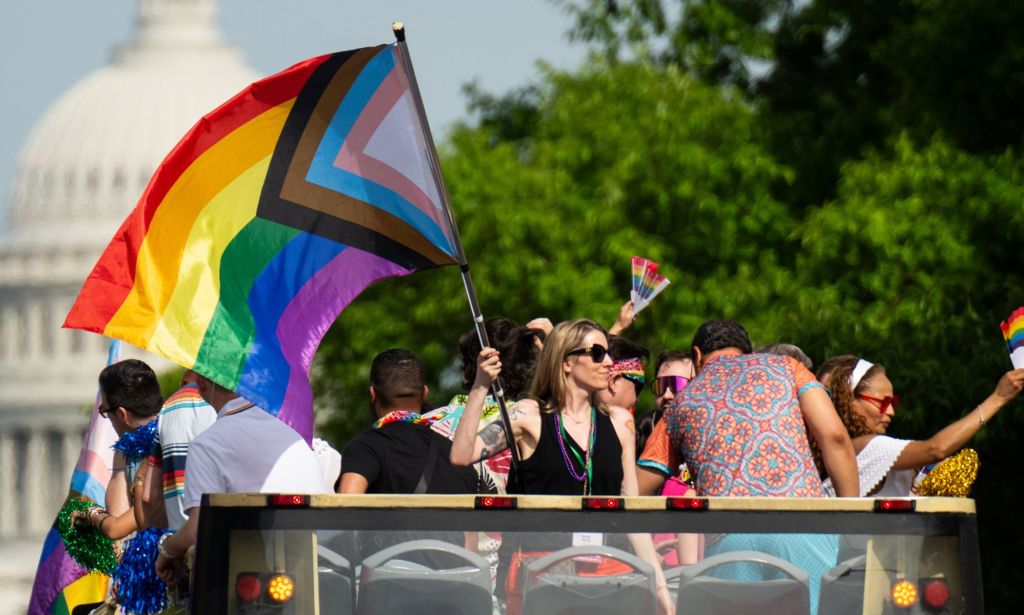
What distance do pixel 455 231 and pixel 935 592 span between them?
233cm

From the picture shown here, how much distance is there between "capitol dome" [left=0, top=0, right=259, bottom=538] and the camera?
110000 mm

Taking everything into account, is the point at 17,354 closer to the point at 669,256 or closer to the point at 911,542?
the point at 669,256

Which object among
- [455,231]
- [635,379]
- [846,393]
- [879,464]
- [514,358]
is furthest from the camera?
[635,379]

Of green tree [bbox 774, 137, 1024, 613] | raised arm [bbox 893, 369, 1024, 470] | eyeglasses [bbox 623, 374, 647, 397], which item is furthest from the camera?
green tree [bbox 774, 137, 1024, 613]

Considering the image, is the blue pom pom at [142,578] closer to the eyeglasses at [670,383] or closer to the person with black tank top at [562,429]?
the person with black tank top at [562,429]

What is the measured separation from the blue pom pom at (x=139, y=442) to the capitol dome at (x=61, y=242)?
97.8 metres

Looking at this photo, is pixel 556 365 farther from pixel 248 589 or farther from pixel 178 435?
pixel 248 589

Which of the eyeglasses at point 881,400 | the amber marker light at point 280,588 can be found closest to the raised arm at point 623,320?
the eyeglasses at point 881,400

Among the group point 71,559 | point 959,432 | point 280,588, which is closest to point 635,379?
point 959,432

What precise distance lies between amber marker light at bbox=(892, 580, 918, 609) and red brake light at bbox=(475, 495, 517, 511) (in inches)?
36.8

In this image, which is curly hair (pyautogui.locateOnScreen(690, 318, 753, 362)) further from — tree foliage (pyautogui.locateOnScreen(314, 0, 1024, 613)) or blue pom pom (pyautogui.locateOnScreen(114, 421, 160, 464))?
tree foliage (pyautogui.locateOnScreen(314, 0, 1024, 613))

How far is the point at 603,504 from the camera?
252 inches

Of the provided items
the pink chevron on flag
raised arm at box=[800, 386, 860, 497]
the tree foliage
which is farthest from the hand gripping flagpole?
the tree foliage

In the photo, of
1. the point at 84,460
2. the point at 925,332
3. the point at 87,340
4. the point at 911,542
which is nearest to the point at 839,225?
the point at 925,332
